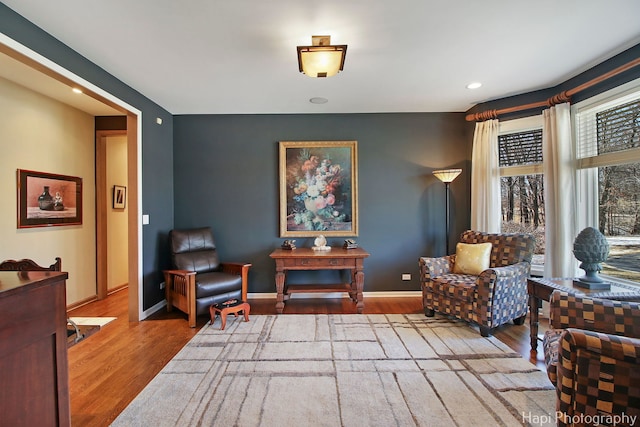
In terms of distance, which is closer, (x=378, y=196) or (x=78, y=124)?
(x=78, y=124)

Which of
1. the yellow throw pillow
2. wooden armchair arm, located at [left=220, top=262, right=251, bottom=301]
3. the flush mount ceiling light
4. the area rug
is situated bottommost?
the area rug

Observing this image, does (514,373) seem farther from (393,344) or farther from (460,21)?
(460,21)

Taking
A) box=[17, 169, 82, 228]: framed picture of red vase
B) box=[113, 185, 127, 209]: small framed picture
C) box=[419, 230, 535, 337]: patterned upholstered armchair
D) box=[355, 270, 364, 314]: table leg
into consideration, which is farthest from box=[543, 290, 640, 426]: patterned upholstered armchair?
box=[113, 185, 127, 209]: small framed picture

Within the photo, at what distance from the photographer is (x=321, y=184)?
4.28 m

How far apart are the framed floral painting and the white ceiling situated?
91 cm

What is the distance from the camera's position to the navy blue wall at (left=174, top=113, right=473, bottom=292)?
170 inches

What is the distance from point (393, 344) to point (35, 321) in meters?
2.56

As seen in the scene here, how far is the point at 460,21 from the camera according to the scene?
2178mm

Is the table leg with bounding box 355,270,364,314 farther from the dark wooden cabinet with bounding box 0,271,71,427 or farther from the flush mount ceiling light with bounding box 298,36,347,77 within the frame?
the dark wooden cabinet with bounding box 0,271,71,427

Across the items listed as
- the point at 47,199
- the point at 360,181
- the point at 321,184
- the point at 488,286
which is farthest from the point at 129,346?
the point at 488,286

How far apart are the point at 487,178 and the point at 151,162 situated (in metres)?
4.32

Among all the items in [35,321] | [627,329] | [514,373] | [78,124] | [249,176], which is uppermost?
[78,124]

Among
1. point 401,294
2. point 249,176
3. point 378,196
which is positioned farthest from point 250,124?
point 401,294

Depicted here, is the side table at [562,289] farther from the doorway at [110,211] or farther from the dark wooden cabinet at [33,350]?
the doorway at [110,211]
